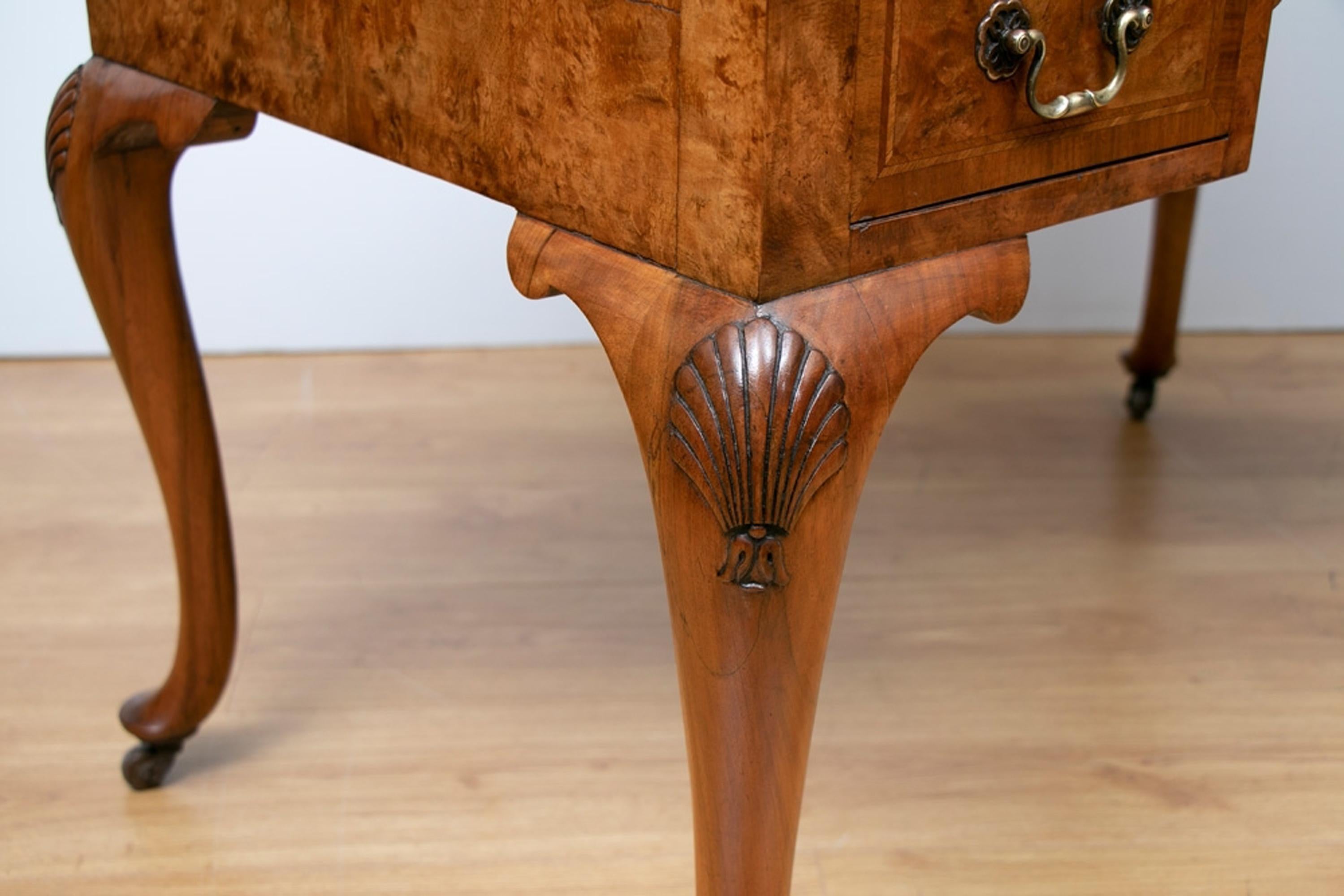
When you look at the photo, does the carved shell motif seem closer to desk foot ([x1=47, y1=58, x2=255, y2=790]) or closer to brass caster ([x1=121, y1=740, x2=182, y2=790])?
desk foot ([x1=47, y1=58, x2=255, y2=790])

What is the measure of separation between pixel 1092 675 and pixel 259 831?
2.21 feet

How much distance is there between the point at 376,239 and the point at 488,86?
Answer: 136cm

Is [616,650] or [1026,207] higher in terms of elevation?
[1026,207]

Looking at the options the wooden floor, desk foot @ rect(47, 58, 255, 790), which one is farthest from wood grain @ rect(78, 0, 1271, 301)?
the wooden floor

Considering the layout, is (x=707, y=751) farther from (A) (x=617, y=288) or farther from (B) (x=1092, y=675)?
(B) (x=1092, y=675)

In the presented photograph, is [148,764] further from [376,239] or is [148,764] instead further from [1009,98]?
[376,239]

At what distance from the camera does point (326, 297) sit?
6.60 ft

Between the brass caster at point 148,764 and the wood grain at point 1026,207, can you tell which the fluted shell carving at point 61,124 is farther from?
the wood grain at point 1026,207

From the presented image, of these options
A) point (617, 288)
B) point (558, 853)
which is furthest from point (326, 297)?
point (617, 288)

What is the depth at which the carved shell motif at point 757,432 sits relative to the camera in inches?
23.2

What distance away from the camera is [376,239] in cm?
201

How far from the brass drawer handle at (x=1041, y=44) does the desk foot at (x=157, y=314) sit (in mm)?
479

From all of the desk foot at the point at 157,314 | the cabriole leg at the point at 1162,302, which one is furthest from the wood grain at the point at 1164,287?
the desk foot at the point at 157,314

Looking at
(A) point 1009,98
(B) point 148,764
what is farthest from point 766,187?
(B) point 148,764
